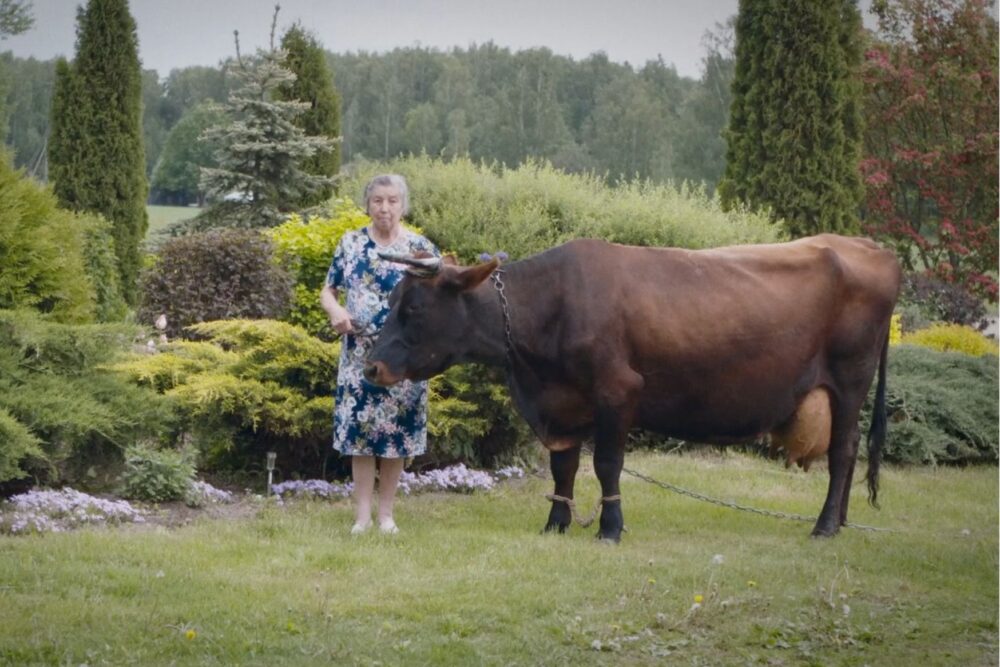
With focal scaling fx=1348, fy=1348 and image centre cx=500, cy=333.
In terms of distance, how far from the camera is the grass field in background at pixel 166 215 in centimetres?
1091

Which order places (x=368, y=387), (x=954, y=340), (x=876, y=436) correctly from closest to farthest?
(x=368, y=387) → (x=876, y=436) → (x=954, y=340)

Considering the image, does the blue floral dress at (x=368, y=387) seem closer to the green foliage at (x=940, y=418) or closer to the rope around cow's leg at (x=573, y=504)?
the rope around cow's leg at (x=573, y=504)

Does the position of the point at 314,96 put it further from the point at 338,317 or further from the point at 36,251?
the point at 338,317

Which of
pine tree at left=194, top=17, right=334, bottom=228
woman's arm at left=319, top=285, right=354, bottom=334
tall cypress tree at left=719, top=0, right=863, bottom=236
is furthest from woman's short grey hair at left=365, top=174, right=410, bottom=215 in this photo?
pine tree at left=194, top=17, right=334, bottom=228

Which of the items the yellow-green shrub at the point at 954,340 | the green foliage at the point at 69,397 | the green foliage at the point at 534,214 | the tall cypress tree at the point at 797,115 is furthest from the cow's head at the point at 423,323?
the yellow-green shrub at the point at 954,340

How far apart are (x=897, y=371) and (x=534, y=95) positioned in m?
4.03

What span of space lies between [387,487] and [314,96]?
5.98 m

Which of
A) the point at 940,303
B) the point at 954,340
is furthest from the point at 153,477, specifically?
the point at 940,303

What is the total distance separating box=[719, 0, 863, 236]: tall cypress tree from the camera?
9562 millimetres

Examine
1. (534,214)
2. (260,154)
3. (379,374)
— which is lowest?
(379,374)

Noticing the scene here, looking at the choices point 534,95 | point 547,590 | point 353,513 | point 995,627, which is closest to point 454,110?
point 534,95

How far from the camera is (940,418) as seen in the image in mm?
10016

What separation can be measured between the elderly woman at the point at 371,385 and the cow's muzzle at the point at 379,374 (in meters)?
0.37

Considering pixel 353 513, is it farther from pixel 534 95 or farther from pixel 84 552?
pixel 534 95
